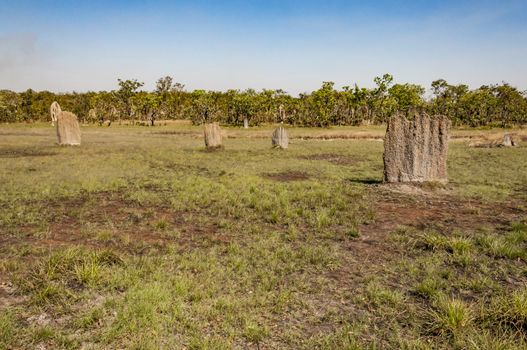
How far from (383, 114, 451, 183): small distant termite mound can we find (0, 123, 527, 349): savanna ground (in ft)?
2.59

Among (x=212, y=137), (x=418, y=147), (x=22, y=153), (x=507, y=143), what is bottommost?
(x=507, y=143)

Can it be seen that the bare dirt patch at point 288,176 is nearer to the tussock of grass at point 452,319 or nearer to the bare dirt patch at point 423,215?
the bare dirt patch at point 423,215

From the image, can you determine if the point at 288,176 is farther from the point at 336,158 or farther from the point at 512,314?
the point at 512,314

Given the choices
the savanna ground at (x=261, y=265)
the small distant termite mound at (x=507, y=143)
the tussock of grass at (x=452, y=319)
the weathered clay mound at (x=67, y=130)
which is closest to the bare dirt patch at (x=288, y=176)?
the savanna ground at (x=261, y=265)

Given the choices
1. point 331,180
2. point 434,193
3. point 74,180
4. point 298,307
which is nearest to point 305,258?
point 298,307

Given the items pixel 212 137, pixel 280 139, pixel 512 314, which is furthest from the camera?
pixel 280 139

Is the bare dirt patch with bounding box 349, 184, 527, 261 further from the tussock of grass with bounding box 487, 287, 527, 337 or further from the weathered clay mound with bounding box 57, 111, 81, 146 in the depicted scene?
the weathered clay mound with bounding box 57, 111, 81, 146

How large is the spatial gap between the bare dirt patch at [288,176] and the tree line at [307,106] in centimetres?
4833

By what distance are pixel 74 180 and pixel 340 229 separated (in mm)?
12837

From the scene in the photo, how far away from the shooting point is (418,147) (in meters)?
16.7

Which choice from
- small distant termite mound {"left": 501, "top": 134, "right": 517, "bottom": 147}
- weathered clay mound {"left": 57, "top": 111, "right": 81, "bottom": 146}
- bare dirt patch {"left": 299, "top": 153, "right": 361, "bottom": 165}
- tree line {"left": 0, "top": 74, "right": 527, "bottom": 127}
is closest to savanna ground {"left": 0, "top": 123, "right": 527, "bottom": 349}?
bare dirt patch {"left": 299, "top": 153, "right": 361, "bottom": 165}

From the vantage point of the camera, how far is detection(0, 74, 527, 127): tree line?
6800 centimetres

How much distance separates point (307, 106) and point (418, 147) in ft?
183

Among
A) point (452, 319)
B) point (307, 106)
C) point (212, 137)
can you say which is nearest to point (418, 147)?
point (452, 319)
